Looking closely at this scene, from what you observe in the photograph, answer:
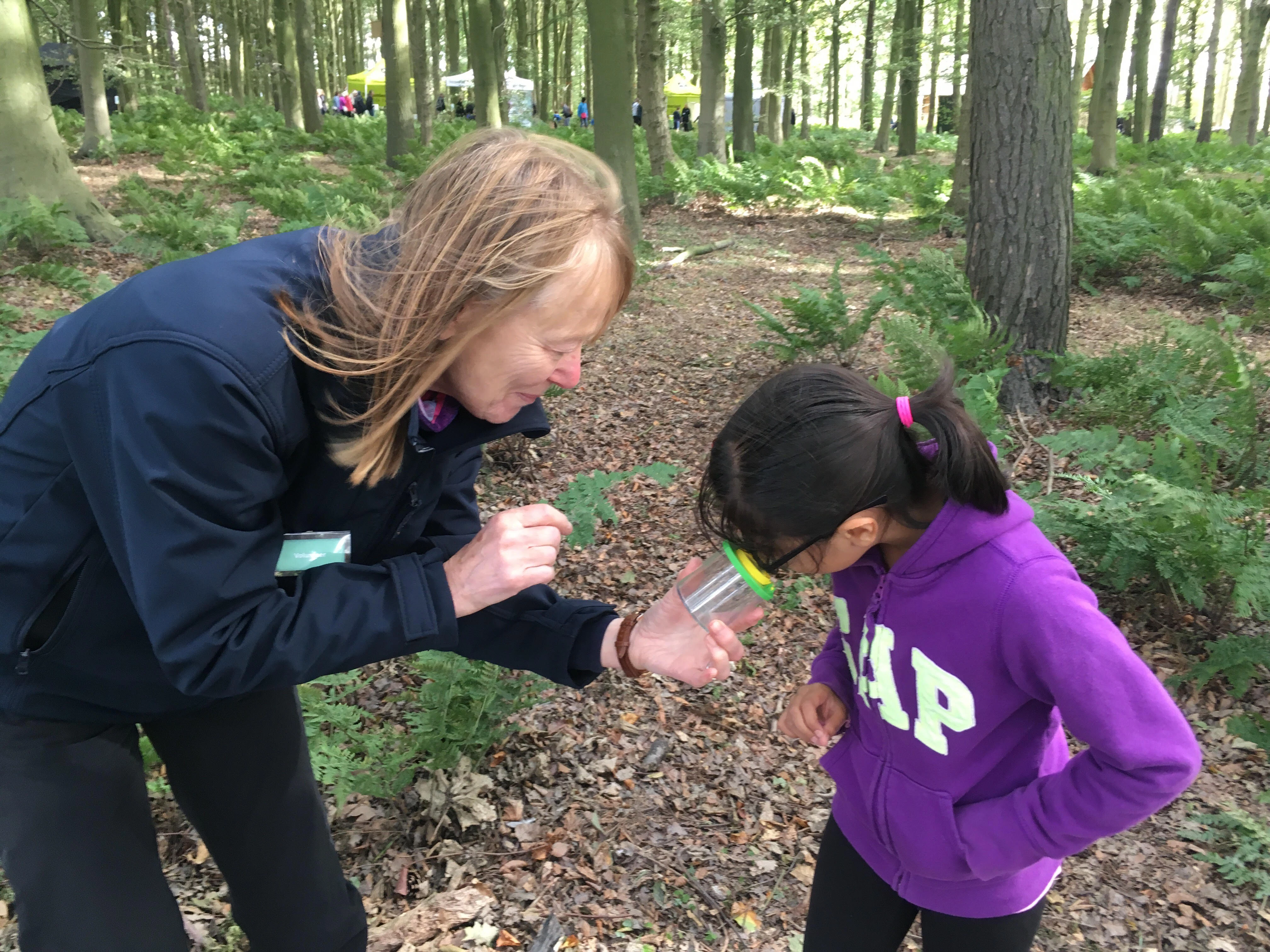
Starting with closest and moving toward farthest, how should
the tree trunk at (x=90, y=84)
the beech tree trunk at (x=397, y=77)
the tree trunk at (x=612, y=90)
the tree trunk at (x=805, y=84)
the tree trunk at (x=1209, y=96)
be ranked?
the tree trunk at (x=612, y=90)
the tree trunk at (x=90, y=84)
the beech tree trunk at (x=397, y=77)
the tree trunk at (x=1209, y=96)
the tree trunk at (x=805, y=84)

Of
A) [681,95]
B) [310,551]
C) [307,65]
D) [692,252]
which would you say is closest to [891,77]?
[307,65]

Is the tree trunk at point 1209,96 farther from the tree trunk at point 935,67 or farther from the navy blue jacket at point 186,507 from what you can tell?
the navy blue jacket at point 186,507

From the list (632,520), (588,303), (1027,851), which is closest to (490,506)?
(632,520)

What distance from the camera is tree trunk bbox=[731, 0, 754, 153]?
16.4m

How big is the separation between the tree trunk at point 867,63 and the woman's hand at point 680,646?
18.8 m

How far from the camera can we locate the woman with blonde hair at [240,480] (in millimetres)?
1324

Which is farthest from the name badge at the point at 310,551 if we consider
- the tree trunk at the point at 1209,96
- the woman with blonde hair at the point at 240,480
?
the tree trunk at the point at 1209,96

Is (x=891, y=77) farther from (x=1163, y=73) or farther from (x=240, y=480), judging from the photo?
(x=240, y=480)

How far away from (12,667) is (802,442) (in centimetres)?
144

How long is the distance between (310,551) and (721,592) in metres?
0.81

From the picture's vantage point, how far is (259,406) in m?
1.35

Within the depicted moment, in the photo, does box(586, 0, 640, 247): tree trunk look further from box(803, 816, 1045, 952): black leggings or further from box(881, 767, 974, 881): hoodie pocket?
box(881, 767, 974, 881): hoodie pocket

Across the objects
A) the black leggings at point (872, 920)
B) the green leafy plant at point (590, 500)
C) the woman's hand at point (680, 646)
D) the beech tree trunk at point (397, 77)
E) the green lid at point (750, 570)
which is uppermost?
the beech tree trunk at point (397, 77)

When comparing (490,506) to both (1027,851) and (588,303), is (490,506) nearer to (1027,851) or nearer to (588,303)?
(588,303)
